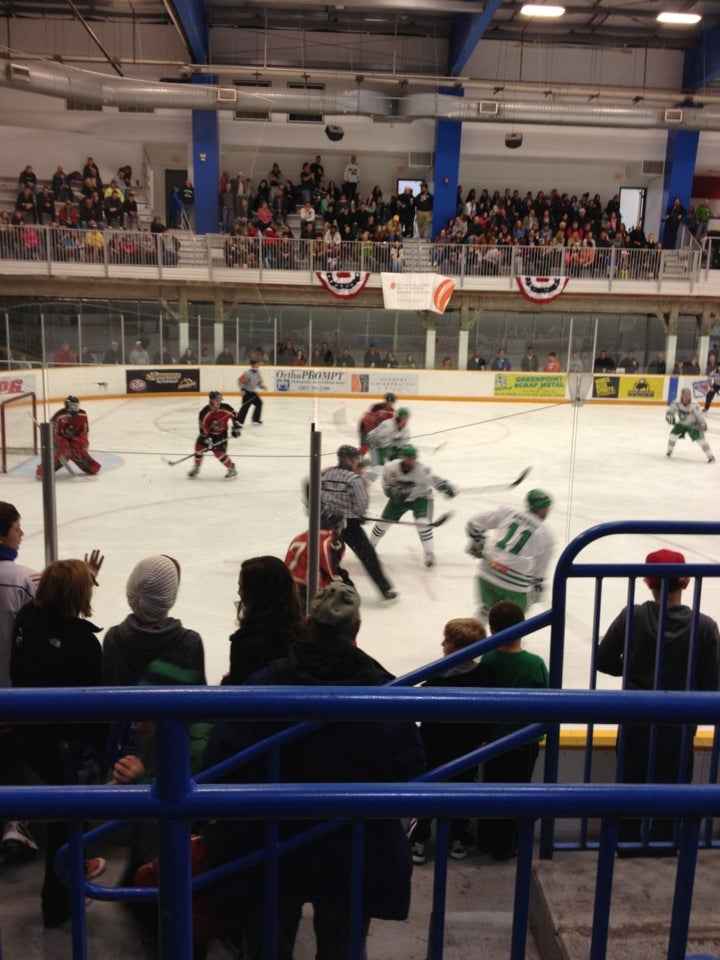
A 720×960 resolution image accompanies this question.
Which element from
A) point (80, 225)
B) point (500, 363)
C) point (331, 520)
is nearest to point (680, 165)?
point (500, 363)

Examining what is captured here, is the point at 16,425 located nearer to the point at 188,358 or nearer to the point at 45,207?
the point at 188,358

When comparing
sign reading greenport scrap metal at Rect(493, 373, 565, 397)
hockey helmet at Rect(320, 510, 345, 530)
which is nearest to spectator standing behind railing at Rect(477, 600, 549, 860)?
hockey helmet at Rect(320, 510, 345, 530)

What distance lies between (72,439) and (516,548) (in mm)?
6368

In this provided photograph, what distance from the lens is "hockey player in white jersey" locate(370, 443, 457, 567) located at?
25.9 ft

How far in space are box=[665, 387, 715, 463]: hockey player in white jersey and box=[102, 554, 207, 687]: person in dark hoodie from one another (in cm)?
1204

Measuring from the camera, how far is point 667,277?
23.2m

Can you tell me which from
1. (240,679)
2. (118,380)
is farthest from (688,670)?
(118,380)

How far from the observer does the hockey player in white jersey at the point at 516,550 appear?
19.0 feet

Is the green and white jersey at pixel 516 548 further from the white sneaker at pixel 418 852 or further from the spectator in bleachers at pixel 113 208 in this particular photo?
the spectator in bleachers at pixel 113 208

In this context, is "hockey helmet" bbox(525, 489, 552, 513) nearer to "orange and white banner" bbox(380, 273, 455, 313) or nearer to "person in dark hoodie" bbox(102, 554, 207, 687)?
"person in dark hoodie" bbox(102, 554, 207, 687)

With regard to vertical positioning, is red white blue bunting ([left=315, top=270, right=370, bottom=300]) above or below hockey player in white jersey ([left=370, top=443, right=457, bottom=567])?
above

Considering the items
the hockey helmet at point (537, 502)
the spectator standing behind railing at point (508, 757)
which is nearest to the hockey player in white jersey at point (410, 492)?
the hockey helmet at point (537, 502)

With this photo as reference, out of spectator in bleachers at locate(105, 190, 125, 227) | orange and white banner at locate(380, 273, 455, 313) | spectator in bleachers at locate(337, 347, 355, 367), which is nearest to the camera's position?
orange and white banner at locate(380, 273, 455, 313)

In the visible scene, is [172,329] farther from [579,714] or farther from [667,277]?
[579,714]
